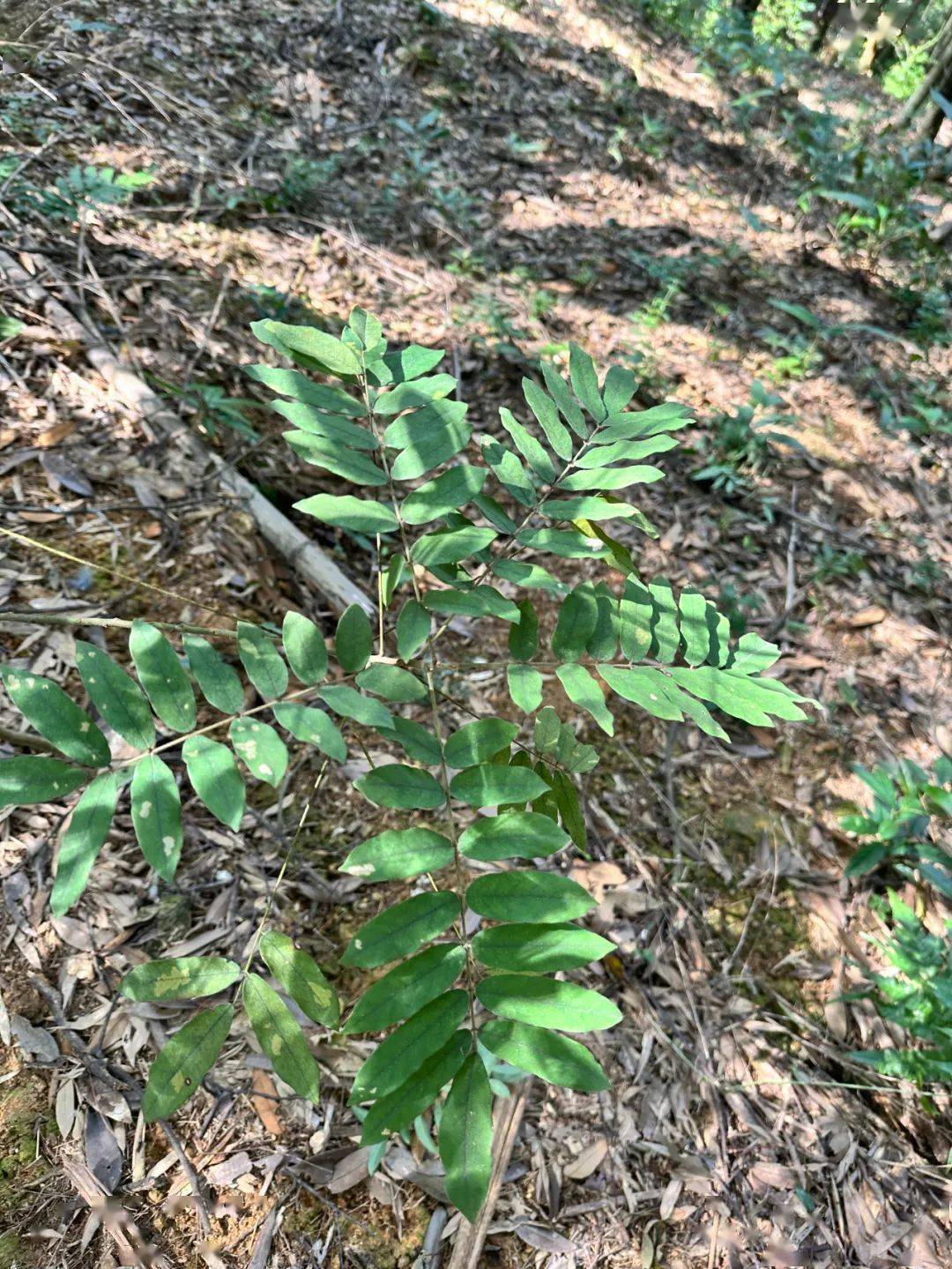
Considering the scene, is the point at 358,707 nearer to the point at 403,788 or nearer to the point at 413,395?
the point at 403,788

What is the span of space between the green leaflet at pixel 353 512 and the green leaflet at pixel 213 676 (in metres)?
0.27

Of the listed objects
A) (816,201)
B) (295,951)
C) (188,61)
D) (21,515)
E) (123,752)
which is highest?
(816,201)

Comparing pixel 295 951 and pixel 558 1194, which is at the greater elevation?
pixel 295 951

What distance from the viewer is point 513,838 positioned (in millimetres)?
1102

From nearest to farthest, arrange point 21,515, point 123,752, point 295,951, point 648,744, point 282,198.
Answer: point 295,951, point 123,752, point 21,515, point 648,744, point 282,198

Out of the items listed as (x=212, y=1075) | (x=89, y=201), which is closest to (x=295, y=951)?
(x=212, y=1075)

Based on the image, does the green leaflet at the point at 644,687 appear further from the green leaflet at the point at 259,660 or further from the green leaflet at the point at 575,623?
the green leaflet at the point at 259,660

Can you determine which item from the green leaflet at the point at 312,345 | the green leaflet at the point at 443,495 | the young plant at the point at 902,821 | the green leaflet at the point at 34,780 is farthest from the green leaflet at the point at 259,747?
the young plant at the point at 902,821

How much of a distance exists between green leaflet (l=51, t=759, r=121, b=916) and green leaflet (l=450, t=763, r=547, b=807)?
1.56 feet

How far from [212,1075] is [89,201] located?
3.13 metres

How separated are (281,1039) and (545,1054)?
0.37m

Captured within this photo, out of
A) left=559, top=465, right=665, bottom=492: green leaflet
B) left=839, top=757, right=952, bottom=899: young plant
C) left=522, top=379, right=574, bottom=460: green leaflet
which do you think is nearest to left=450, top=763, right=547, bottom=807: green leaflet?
left=559, top=465, right=665, bottom=492: green leaflet

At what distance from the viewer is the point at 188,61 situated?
4523mm

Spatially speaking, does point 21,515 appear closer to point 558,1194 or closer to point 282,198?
point 558,1194
